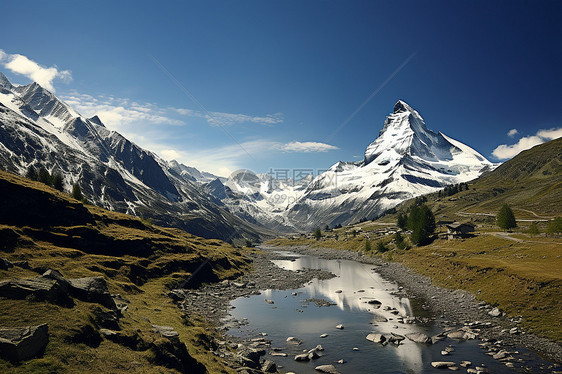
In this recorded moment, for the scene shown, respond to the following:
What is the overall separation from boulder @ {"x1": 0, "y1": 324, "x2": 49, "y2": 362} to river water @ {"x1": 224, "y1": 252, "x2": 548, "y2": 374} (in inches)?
1039

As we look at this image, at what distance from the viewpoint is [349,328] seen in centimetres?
5206

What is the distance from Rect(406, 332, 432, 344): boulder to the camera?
43.8 meters

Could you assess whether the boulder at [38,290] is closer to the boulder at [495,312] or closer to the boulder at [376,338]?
the boulder at [376,338]

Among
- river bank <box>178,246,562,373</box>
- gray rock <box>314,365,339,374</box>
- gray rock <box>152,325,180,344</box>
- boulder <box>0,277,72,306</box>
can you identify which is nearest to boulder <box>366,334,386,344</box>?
gray rock <box>314,365,339,374</box>

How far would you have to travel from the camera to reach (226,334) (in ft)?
159

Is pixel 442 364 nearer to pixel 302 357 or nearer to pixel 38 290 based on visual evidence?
pixel 302 357

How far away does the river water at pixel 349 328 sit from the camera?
37844 millimetres

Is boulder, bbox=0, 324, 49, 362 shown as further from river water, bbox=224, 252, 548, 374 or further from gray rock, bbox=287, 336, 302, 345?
gray rock, bbox=287, 336, 302, 345

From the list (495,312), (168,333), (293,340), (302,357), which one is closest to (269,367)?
(302,357)

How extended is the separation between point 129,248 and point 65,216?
58.9 feet

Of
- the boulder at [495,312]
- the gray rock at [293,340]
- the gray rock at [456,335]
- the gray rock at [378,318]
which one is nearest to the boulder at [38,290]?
the gray rock at [293,340]

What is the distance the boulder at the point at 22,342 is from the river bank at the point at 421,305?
19789 mm

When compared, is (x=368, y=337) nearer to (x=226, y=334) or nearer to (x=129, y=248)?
(x=226, y=334)

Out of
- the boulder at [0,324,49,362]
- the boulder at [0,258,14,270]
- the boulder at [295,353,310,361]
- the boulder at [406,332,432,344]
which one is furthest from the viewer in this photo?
the boulder at [406,332,432,344]
